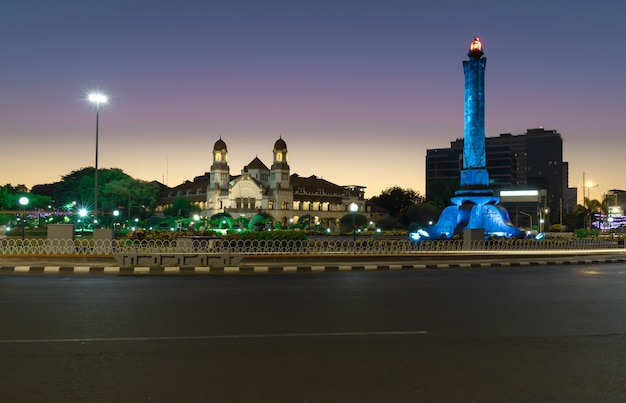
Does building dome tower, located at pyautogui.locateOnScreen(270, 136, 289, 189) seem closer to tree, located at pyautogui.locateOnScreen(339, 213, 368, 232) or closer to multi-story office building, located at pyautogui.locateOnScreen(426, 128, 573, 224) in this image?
tree, located at pyautogui.locateOnScreen(339, 213, 368, 232)

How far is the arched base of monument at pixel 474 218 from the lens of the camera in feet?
151

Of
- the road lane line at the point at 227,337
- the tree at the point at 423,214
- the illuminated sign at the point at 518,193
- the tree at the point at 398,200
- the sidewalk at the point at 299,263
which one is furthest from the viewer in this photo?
the illuminated sign at the point at 518,193

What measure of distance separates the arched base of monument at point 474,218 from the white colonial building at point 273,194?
55.9 metres

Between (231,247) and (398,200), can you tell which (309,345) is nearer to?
(231,247)

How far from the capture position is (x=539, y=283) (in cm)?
1570

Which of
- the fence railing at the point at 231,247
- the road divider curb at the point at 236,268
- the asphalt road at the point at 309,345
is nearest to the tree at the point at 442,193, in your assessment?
the fence railing at the point at 231,247

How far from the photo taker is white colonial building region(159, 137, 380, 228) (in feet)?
357

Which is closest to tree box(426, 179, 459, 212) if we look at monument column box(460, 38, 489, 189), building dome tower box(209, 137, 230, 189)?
building dome tower box(209, 137, 230, 189)

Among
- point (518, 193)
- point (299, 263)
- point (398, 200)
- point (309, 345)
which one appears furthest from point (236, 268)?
point (518, 193)

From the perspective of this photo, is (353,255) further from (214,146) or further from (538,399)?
(214,146)

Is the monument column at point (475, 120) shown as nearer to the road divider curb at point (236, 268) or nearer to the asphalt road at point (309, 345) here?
the road divider curb at point (236, 268)

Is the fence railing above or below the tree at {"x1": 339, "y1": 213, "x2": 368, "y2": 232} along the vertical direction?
below

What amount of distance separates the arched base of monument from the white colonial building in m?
55.9

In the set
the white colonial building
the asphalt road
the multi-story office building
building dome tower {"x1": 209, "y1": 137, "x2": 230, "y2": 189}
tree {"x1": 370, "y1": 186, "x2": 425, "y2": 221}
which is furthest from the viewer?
the multi-story office building
